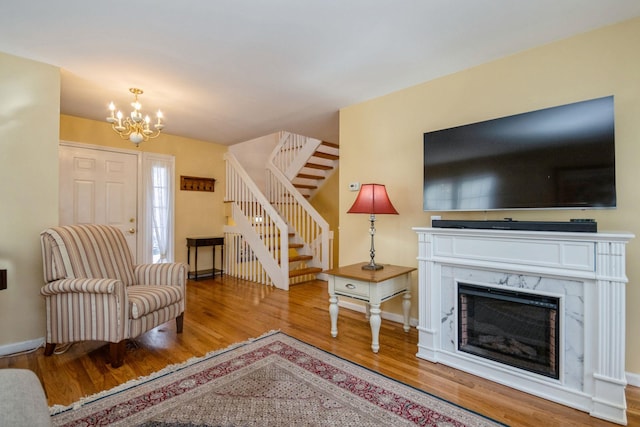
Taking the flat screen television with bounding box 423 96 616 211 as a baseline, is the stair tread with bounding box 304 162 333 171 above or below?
above

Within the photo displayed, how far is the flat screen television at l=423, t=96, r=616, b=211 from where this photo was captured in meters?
1.89

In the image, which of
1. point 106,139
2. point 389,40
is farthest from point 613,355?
point 106,139

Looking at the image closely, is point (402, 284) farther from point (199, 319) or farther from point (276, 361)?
point (199, 319)

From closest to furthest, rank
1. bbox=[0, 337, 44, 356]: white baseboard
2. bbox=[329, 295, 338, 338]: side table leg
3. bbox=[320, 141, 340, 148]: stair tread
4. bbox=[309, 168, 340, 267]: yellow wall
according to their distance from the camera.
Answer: bbox=[0, 337, 44, 356]: white baseboard, bbox=[329, 295, 338, 338]: side table leg, bbox=[320, 141, 340, 148]: stair tread, bbox=[309, 168, 340, 267]: yellow wall

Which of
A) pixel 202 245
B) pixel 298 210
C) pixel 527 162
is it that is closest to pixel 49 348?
pixel 202 245

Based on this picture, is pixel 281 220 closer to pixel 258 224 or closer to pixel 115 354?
pixel 258 224

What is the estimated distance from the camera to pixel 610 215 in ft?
6.55

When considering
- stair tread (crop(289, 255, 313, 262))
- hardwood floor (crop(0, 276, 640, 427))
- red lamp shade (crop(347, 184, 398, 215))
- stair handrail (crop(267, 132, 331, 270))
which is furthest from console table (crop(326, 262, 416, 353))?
stair handrail (crop(267, 132, 331, 270))

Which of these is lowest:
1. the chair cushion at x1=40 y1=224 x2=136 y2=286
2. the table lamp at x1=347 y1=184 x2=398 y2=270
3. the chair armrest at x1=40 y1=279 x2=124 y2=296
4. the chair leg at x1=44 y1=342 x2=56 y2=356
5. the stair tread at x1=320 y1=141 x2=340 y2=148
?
the chair leg at x1=44 y1=342 x2=56 y2=356

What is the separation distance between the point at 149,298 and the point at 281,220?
2.30 meters

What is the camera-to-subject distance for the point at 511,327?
2.01 meters

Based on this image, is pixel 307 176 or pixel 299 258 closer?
pixel 299 258

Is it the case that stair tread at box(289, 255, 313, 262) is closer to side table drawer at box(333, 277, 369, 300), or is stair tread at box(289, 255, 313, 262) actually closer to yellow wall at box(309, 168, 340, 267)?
yellow wall at box(309, 168, 340, 267)

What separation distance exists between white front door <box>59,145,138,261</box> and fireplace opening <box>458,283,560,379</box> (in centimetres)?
442
